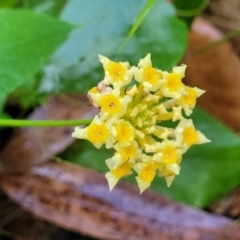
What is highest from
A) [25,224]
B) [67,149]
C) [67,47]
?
[67,47]

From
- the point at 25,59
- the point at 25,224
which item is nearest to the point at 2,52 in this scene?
the point at 25,59

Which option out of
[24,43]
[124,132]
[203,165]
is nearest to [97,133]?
[124,132]

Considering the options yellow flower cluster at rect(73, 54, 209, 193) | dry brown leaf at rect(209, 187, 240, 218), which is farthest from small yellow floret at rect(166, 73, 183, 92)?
dry brown leaf at rect(209, 187, 240, 218)

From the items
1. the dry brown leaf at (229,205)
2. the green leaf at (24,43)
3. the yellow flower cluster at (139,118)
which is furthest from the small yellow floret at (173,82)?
the dry brown leaf at (229,205)

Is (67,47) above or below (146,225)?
above

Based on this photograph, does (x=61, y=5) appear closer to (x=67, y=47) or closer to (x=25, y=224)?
(x=67, y=47)

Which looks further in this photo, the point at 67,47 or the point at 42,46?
the point at 67,47

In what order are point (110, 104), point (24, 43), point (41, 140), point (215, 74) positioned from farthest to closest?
point (215, 74) < point (41, 140) < point (24, 43) < point (110, 104)

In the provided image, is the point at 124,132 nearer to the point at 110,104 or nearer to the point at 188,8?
the point at 110,104
